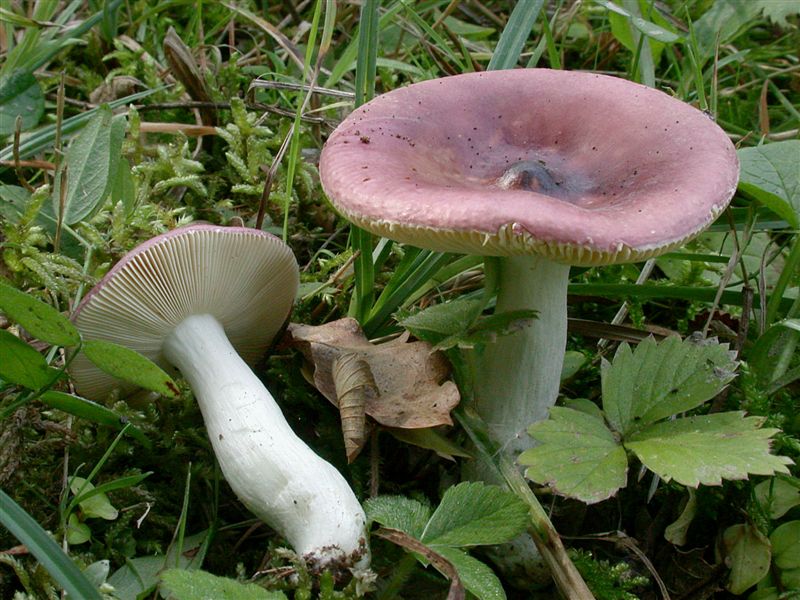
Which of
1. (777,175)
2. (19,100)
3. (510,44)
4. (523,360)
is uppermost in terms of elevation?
(510,44)

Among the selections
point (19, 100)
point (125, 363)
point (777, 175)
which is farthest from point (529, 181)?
point (19, 100)

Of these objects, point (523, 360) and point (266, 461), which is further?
point (523, 360)

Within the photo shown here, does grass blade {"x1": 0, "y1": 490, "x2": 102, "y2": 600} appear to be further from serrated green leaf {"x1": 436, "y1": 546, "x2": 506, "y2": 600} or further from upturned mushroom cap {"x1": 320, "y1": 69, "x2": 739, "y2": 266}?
upturned mushroom cap {"x1": 320, "y1": 69, "x2": 739, "y2": 266}

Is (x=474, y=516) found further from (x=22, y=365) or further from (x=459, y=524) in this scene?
(x=22, y=365)

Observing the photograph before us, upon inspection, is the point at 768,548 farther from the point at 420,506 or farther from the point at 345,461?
the point at 345,461

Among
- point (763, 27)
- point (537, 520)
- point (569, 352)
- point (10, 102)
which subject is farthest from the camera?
point (763, 27)

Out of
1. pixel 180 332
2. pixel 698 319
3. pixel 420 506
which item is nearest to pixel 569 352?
pixel 698 319
